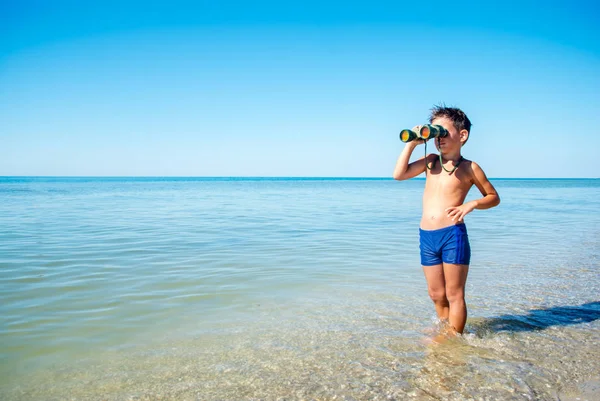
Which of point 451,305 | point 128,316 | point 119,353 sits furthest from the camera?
point 128,316

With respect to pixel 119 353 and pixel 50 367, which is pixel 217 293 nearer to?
pixel 119 353

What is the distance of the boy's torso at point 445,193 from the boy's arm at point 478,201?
0.16 ft

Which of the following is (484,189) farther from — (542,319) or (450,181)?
(542,319)

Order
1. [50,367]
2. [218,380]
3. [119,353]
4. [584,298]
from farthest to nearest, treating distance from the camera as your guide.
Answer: [584,298] < [119,353] < [50,367] < [218,380]

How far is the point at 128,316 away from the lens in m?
4.41

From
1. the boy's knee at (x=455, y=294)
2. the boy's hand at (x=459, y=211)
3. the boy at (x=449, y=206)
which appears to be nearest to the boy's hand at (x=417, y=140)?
the boy at (x=449, y=206)

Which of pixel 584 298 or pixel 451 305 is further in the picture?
pixel 584 298

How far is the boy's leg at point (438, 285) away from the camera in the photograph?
12.4 ft

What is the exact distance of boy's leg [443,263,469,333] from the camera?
143 inches

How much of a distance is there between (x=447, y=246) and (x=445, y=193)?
1.57 ft

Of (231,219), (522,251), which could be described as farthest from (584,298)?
(231,219)

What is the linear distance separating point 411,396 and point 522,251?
695 cm

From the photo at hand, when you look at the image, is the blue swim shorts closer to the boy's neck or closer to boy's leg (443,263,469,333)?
boy's leg (443,263,469,333)

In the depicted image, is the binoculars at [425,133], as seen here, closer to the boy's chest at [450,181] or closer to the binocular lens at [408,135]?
the binocular lens at [408,135]
